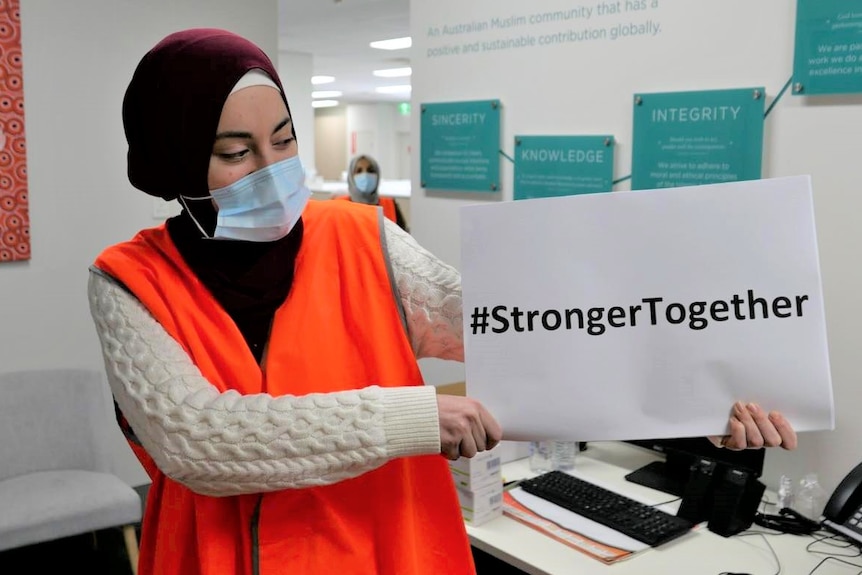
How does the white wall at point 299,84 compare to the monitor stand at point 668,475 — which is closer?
the monitor stand at point 668,475

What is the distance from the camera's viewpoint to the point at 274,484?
37.0 inches

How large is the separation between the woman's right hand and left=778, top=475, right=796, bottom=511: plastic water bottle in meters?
1.27

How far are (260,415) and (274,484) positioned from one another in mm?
89

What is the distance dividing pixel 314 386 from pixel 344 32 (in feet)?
21.1

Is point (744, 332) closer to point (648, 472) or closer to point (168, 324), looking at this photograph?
point (168, 324)

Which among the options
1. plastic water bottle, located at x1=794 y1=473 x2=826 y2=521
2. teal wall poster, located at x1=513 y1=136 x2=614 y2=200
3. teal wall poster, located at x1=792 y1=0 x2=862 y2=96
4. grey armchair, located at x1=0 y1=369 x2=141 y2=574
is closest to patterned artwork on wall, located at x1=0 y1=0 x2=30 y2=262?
grey armchair, located at x1=0 y1=369 x2=141 y2=574

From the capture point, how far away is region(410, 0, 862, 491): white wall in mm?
1806

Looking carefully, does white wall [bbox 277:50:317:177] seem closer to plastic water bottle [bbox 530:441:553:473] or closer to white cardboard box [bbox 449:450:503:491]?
plastic water bottle [bbox 530:441:553:473]

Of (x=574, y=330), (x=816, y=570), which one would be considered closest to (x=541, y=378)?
(x=574, y=330)

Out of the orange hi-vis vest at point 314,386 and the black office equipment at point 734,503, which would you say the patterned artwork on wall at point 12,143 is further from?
the black office equipment at point 734,503

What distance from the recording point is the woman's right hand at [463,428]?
3.17 feet

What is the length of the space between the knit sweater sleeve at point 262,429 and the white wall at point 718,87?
1.32m

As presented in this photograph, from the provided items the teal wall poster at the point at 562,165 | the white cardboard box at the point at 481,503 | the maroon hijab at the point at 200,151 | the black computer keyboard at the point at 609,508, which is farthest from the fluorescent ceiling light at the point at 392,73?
the maroon hijab at the point at 200,151

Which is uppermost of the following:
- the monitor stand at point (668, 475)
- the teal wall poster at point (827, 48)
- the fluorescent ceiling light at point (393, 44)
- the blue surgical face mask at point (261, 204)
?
the fluorescent ceiling light at point (393, 44)
